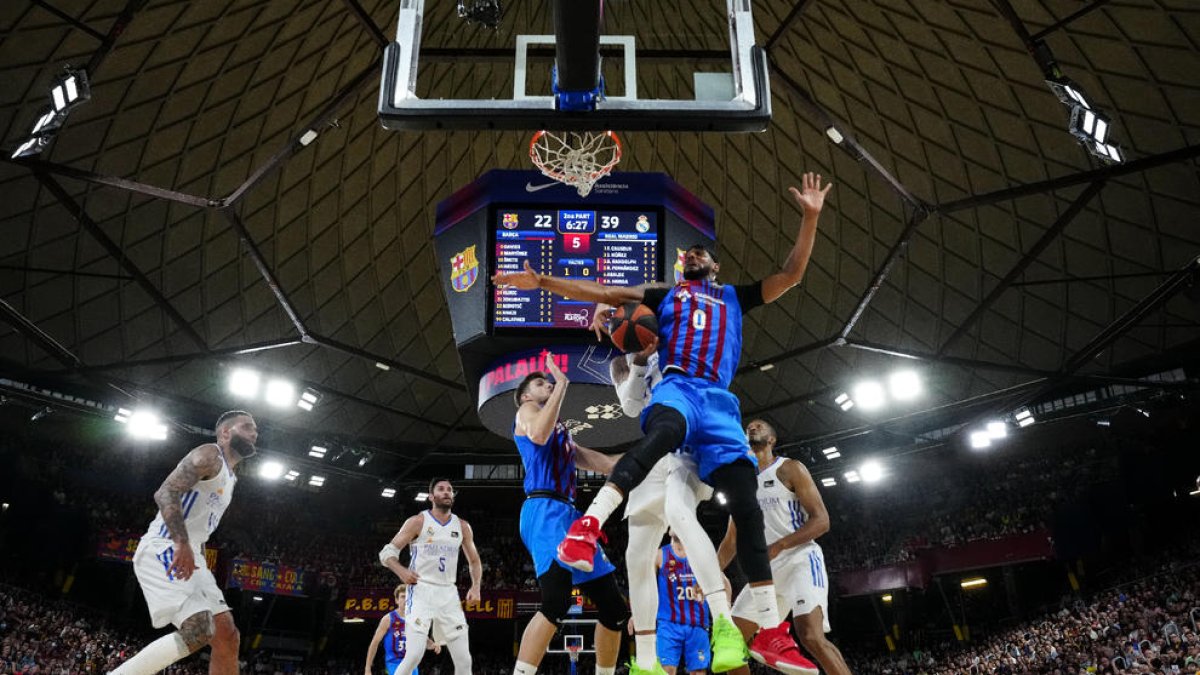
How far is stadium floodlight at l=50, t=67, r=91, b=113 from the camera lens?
1272cm

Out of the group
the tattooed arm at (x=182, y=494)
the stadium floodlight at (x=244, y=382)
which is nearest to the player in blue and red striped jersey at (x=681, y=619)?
the tattooed arm at (x=182, y=494)

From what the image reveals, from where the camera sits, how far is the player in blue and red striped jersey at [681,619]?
1070 cm

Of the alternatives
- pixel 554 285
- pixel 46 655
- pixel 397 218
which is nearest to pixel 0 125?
pixel 397 218

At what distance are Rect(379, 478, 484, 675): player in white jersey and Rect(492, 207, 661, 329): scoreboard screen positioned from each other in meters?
5.18

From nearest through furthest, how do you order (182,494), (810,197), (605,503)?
(605,503)
(810,197)
(182,494)

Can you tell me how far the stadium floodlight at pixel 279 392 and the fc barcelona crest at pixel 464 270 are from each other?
10943mm

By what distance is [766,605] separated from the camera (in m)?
5.50

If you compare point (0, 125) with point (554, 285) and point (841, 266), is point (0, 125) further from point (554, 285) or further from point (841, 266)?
point (841, 266)

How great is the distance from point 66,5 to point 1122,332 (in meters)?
24.6

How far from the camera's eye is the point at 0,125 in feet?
56.8

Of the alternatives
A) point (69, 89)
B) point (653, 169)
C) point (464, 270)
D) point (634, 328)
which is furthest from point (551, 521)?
point (653, 169)

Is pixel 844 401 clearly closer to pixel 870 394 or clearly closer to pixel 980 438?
pixel 870 394

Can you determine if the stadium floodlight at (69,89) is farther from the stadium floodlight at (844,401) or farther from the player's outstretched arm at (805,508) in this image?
the stadium floodlight at (844,401)

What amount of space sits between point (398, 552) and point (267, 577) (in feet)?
78.5
